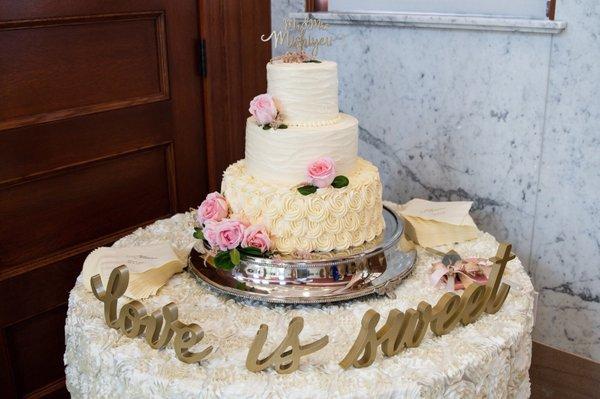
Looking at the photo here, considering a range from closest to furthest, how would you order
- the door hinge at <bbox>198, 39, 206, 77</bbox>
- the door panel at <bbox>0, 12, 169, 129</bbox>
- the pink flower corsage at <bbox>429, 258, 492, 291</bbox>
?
the pink flower corsage at <bbox>429, 258, 492, 291</bbox> → the door panel at <bbox>0, 12, 169, 129</bbox> → the door hinge at <bbox>198, 39, 206, 77</bbox>

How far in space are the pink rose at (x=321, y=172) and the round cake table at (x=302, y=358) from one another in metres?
0.31

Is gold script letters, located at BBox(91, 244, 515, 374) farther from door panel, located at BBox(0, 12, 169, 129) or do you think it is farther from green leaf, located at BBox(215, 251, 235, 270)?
door panel, located at BBox(0, 12, 169, 129)

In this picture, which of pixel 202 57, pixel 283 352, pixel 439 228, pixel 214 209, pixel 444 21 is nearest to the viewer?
pixel 283 352

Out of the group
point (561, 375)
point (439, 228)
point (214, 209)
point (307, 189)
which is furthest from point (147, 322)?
point (561, 375)

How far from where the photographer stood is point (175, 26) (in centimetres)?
234

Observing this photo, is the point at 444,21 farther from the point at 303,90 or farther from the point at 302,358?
the point at 302,358

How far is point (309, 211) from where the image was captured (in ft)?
5.17

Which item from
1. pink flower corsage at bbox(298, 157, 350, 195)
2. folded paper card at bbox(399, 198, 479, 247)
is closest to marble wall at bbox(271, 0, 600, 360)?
folded paper card at bbox(399, 198, 479, 247)

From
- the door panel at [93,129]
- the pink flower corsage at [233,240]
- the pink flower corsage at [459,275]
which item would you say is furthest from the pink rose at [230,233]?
the door panel at [93,129]

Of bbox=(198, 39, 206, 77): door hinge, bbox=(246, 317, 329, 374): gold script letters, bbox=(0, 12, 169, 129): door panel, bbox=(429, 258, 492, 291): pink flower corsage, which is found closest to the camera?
bbox=(246, 317, 329, 374): gold script letters

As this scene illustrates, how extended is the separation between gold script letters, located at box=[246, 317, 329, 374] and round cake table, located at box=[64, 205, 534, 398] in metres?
0.02

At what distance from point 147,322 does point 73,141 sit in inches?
35.0

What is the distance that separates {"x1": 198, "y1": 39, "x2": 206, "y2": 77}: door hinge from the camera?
2.42 meters

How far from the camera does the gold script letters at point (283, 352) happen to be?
131 centimetres
